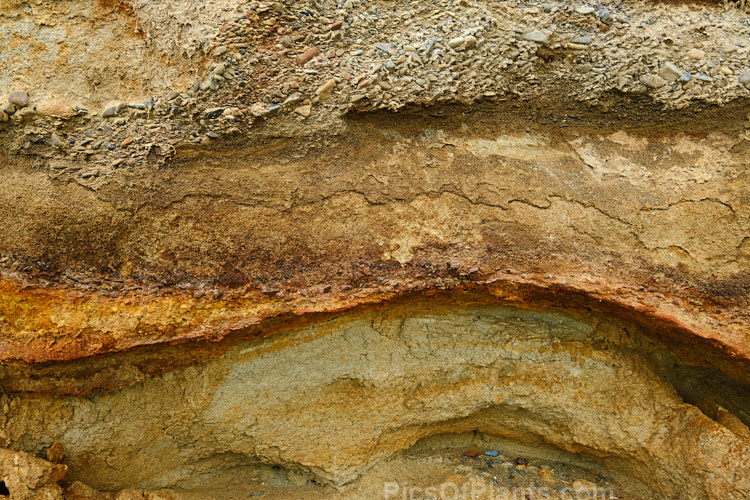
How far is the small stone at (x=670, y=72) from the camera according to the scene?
300 centimetres

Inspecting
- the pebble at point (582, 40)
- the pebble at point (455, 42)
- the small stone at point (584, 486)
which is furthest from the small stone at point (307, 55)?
the small stone at point (584, 486)

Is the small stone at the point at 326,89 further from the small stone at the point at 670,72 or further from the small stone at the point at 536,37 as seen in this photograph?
the small stone at the point at 670,72

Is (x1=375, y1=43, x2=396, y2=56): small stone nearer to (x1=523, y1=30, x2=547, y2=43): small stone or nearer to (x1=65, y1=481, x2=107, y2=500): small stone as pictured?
(x1=523, y1=30, x2=547, y2=43): small stone

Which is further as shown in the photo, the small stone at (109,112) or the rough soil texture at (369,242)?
the small stone at (109,112)

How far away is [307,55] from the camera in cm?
289

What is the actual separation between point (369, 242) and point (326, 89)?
831mm

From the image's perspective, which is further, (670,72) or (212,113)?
(670,72)

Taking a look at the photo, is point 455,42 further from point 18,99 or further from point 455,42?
point 18,99

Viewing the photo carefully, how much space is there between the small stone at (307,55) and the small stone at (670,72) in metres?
1.87

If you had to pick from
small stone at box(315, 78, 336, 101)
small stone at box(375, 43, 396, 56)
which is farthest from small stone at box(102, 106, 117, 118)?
small stone at box(375, 43, 396, 56)

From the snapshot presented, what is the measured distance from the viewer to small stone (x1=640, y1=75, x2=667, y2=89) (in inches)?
118

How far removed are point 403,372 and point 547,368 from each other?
78 cm

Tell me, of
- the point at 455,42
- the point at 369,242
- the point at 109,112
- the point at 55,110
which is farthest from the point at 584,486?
the point at 55,110

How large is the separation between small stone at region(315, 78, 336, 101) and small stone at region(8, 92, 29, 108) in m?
1.50
